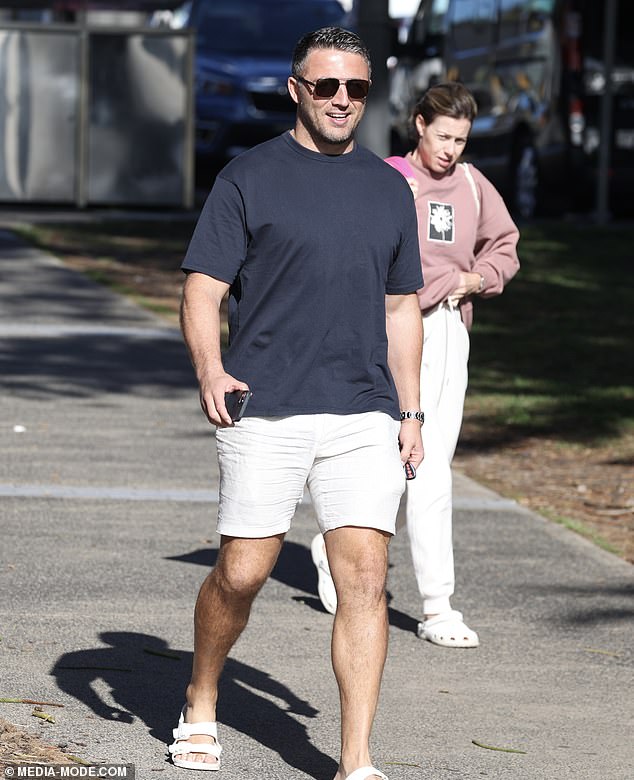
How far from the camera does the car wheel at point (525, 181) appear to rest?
2002 centimetres

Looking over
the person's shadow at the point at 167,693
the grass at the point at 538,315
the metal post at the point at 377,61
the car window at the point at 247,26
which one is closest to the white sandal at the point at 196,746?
the person's shadow at the point at 167,693

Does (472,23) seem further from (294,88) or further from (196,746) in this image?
(196,746)

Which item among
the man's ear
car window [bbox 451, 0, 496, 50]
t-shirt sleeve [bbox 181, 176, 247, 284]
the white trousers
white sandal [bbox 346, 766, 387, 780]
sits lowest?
white sandal [bbox 346, 766, 387, 780]

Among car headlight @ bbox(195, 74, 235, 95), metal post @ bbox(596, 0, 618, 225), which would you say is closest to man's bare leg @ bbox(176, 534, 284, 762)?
metal post @ bbox(596, 0, 618, 225)

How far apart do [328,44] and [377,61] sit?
9.07 metres

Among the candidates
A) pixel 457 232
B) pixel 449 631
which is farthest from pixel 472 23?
pixel 449 631

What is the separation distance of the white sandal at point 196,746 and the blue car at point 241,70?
1670 cm

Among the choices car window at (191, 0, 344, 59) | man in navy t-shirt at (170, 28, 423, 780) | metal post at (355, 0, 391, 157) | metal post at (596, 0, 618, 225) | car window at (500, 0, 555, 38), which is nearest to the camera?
man in navy t-shirt at (170, 28, 423, 780)

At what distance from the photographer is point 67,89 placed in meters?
20.2

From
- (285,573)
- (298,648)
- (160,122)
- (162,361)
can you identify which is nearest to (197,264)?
(298,648)

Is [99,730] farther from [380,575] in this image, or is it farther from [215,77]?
[215,77]

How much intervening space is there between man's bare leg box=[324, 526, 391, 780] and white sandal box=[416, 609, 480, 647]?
1653mm

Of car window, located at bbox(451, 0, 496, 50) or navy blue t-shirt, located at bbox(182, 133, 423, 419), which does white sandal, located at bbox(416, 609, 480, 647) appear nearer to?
navy blue t-shirt, located at bbox(182, 133, 423, 419)

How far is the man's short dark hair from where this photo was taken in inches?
186
